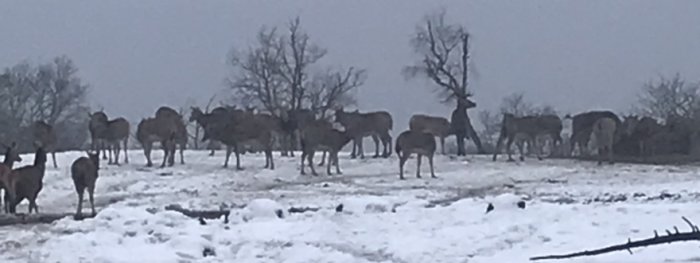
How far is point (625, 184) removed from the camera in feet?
93.4

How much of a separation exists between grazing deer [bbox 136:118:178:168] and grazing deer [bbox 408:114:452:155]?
325 inches

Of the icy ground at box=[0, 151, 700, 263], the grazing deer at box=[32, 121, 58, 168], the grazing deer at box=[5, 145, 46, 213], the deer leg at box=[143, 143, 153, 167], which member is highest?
the grazing deer at box=[32, 121, 58, 168]

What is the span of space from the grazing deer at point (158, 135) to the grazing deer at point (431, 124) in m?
8.25

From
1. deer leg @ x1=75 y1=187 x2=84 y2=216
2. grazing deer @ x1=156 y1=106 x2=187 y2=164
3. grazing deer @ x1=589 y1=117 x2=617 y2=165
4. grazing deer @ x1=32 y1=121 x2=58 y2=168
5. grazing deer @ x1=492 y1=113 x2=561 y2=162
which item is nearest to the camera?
deer leg @ x1=75 y1=187 x2=84 y2=216

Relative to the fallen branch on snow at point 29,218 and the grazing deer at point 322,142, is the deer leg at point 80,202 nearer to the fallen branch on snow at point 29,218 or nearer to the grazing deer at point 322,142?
the fallen branch on snow at point 29,218

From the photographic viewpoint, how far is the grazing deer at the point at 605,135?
37.3 m

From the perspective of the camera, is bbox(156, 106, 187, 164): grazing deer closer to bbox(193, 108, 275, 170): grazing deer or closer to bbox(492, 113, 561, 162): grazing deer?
bbox(193, 108, 275, 170): grazing deer

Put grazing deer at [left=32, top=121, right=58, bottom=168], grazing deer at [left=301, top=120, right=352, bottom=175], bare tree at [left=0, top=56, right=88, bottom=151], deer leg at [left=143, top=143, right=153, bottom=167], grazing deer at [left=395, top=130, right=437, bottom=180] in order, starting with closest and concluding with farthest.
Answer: grazing deer at [left=395, top=130, right=437, bottom=180] → grazing deer at [left=301, top=120, right=352, bottom=175] → grazing deer at [left=32, top=121, right=58, bottom=168] → deer leg at [left=143, top=143, right=153, bottom=167] → bare tree at [left=0, top=56, right=88, bottom=151]

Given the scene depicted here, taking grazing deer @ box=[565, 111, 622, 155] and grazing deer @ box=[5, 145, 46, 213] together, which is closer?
grazing deer @ box=[5, 145, 46, 213]

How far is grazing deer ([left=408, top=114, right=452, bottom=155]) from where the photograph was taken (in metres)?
40.3

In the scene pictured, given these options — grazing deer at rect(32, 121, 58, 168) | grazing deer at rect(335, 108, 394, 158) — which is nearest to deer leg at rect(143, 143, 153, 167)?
grazing deer at rect(32, 121, 58, 168)

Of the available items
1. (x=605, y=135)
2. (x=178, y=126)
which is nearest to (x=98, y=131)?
(x=178, y=126)

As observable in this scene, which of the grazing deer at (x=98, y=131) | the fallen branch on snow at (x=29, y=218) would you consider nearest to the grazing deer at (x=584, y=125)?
the grazing deer at (x=98, y=131)

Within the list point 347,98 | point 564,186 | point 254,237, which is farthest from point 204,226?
point 347,98
